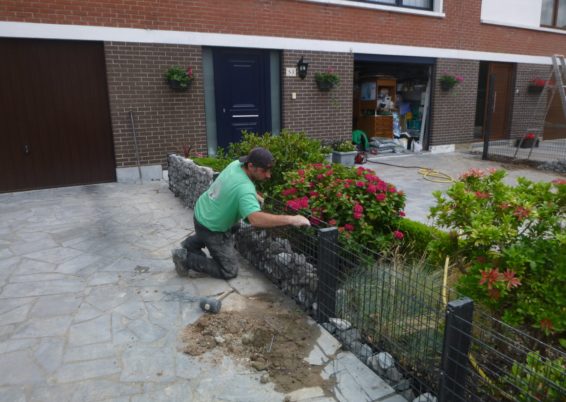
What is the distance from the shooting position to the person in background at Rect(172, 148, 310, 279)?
374 cm

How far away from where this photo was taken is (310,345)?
131 inches

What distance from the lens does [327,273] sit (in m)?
3.53

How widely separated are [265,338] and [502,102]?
14001 mm

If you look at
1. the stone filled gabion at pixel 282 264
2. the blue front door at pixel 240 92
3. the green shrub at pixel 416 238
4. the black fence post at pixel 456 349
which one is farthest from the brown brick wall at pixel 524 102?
the black fence post at pixel 456 349

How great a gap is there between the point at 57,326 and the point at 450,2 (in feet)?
42.1

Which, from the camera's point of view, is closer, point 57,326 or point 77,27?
point 57,326

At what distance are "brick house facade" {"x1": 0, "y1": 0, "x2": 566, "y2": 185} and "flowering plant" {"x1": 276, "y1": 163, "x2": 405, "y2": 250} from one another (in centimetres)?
489

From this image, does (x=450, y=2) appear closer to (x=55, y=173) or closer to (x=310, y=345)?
(x=55, y=173)

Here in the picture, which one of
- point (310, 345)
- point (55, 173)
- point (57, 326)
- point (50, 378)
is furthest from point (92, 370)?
point (55, 173)

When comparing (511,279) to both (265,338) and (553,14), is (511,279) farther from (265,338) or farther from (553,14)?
(553,14)

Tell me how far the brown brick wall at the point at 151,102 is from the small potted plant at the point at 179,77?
127 mm

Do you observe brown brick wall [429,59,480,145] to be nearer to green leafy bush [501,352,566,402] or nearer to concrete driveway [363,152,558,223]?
concrete driveway [363,152,558,223]

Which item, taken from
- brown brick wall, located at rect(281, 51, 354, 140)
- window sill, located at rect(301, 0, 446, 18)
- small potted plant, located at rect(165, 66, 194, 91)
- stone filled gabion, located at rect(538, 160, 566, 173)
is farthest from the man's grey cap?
stone filled gabion, located at rect(538, 160, 566, 173)

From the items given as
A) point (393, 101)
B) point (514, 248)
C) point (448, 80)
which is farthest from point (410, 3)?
point (514, 248)
